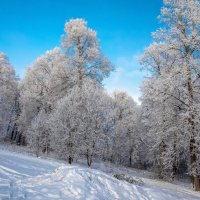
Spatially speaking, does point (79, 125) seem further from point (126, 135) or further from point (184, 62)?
point (126, 135)

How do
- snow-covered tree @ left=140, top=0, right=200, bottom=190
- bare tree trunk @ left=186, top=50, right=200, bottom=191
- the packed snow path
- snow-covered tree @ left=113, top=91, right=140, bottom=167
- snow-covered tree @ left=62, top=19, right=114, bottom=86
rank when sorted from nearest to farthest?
the packed snow path < bare tree trunk @ left=186, top=50, right=200, bottom=191 < snow-covered tree @ left=140, top=0, right=200, bottom=190 < snow-covered tree @ left=62, top=19, right=114, bottom=86 < snow-covered tree @ left=113, top=91, right=140, bottom=167

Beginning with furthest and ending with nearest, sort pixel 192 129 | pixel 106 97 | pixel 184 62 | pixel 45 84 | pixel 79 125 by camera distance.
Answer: pixel 45 84 < pixel 106 97 < pixel 79 125 < pixel 184 62 < pixel 192 129

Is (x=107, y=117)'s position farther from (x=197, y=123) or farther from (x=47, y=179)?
(x=47, y=179)

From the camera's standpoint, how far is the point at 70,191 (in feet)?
19.7

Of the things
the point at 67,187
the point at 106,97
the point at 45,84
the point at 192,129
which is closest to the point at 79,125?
the point at 106,97

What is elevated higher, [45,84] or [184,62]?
[45,84]

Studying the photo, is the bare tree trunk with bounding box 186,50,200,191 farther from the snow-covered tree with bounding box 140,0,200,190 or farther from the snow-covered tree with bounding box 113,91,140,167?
the snow-covered tree with bounding box 113,91,140,167

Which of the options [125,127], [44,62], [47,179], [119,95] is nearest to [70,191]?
[47,179]

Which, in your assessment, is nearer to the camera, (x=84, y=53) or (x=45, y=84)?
(x=84, y=53)

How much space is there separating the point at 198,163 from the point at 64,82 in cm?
1477

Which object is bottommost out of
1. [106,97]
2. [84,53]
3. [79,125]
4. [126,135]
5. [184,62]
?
[79,125]

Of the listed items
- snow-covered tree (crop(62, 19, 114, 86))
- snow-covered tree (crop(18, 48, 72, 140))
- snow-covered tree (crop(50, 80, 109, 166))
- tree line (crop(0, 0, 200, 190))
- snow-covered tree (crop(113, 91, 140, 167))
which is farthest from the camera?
snow-covered tree (crop(113, 91, 140, 167))

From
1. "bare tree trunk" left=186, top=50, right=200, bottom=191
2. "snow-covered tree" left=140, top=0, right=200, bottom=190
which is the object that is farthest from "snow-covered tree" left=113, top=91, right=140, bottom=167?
"bare tree trunk" left=186, top=50, right=200, bottom=191

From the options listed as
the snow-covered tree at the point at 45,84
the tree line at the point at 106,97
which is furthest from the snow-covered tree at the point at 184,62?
the snow-covered tree at the point at 45,84
